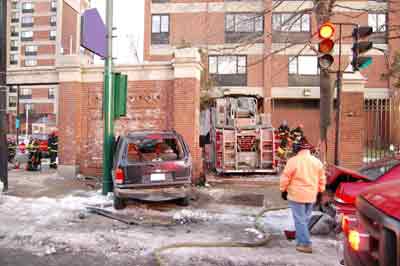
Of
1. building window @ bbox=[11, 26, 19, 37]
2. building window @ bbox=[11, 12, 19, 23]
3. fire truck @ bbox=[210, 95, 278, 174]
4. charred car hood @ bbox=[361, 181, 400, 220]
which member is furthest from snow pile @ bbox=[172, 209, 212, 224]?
building window @ bbox=[11, 12, 19, 23]

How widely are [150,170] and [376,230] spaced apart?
5870mm

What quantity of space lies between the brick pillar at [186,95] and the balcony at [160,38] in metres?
22.5

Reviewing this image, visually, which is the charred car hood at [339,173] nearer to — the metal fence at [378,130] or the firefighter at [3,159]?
the metal fence at [378,130]

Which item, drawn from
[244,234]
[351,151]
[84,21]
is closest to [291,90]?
[351,151]

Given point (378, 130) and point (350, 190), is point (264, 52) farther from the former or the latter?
point (350, 190)

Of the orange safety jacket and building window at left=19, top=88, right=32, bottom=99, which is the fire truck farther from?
building window at left=19, top=88, right=32, bottom=99

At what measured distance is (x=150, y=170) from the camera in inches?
312

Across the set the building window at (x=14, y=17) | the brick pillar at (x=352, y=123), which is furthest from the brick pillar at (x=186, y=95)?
the building window at (x=14, y=17)

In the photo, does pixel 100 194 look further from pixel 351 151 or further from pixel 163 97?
pixel 351 151

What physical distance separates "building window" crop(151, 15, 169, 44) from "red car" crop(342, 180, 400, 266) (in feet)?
104

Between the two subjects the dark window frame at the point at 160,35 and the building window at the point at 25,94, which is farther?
the building window at the point at 25,94

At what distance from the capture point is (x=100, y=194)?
9789mm

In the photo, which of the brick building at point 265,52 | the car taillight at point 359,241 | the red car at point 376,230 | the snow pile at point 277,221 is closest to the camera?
the red car at point 376,230

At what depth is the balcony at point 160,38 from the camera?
3322 centimetres
